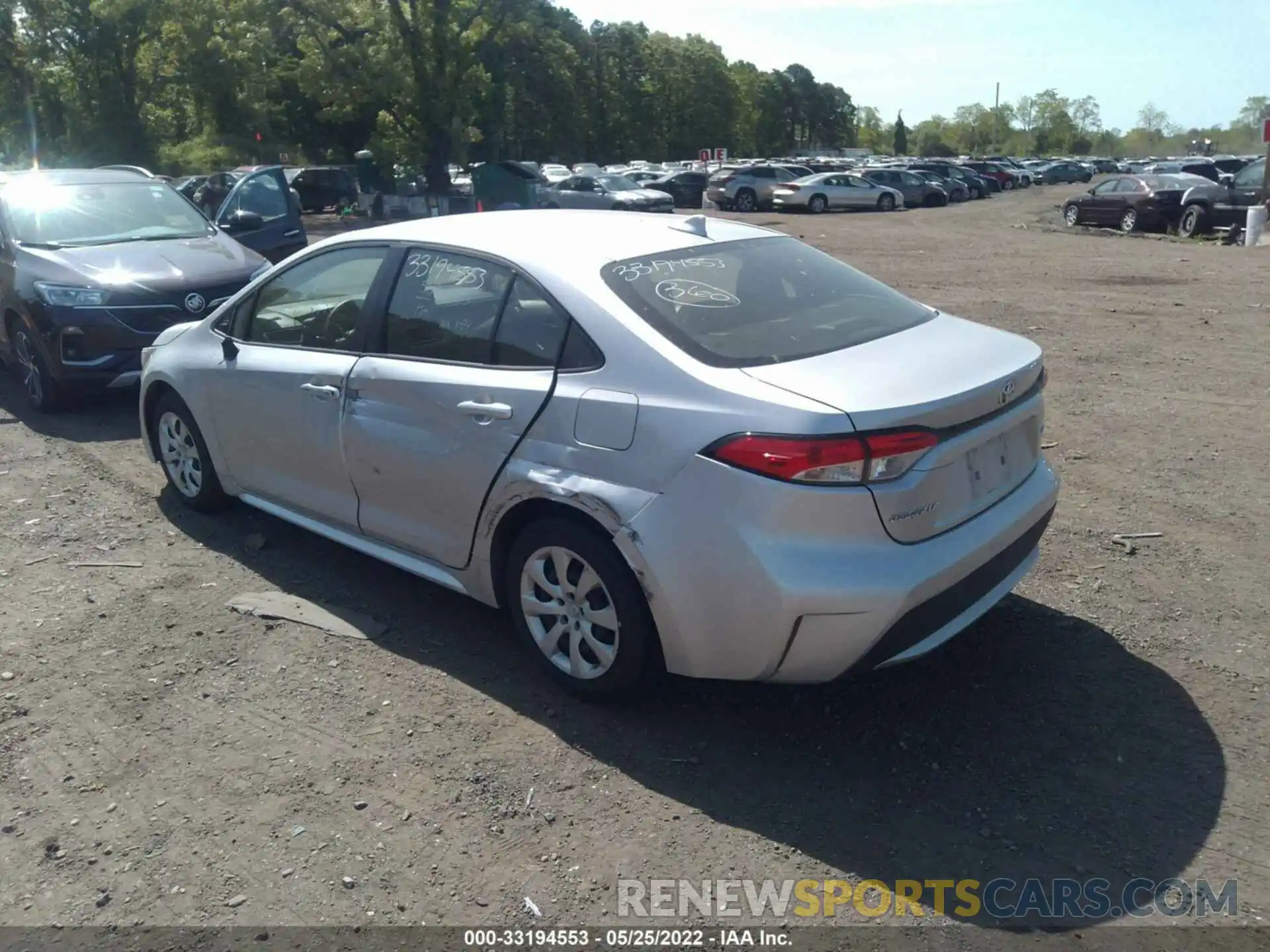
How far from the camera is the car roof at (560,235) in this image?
4.12m

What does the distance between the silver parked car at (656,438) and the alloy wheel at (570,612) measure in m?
0.01

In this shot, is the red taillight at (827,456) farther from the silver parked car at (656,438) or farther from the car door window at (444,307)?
the car door window at (444,307)

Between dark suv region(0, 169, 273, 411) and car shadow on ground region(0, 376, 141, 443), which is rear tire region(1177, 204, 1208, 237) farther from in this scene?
car shadow on ground region(0, 376, 141, 443)

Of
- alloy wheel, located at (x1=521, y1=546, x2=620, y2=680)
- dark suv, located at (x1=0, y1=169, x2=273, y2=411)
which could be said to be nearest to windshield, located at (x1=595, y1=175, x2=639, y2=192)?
dark suv, located at (x1=0, y1=169, x2=273, y2=411)

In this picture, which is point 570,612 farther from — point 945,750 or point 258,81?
point 258,81

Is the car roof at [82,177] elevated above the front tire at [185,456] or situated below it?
above

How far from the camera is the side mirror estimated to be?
36.2ft

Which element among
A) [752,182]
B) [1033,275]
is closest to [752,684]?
[1033,275]

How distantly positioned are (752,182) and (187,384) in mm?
36745

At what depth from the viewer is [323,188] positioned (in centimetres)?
3719

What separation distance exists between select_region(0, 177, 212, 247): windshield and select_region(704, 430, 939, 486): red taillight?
7360 mm

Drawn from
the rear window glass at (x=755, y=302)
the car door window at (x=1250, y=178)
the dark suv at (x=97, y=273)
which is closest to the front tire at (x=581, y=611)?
the rear window glass at (x=755, y=302)

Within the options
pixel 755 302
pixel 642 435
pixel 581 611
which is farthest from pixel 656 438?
pixel 755 302

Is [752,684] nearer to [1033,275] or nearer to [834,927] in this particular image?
[834,927]
